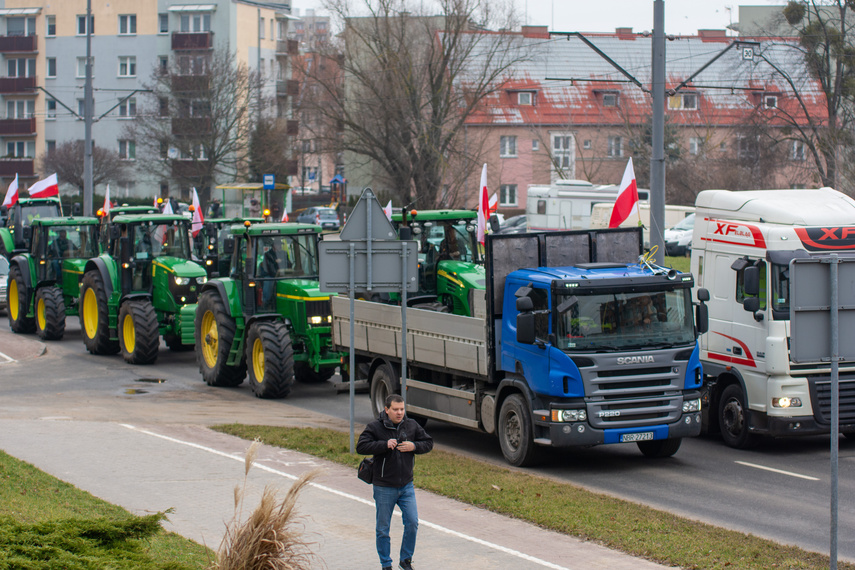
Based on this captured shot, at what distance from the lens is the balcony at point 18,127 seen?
257 ft

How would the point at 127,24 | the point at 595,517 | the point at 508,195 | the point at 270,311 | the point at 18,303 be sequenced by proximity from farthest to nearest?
the point at 127,24 < the point at 508,195 < the point at 18,303 < the point at 270,311 < the point at 595,517

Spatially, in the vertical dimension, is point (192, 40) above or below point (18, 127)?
above

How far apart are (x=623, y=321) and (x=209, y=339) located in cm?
906

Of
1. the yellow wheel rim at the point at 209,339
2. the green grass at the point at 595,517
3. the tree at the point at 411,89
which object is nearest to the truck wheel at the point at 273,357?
the yellow wheel rim at the point at 209,339

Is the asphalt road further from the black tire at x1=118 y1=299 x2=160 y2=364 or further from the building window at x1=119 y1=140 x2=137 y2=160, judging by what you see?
the building window at x1=119 y1=140 x2=137 y2=160

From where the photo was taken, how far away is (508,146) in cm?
7038

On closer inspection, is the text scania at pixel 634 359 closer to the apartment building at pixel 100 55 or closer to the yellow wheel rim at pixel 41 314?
the yellow wheel rim at pixel 41 314

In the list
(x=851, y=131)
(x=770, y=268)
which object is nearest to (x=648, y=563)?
(x=770, y=268)

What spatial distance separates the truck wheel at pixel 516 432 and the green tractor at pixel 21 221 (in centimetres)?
2007

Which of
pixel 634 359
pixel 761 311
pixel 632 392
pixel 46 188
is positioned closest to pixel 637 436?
pixel 632 392

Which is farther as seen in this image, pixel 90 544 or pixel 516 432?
pixel 516 432

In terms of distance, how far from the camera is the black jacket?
7.99 metres

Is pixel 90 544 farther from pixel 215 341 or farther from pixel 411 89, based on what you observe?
pixel 411 89

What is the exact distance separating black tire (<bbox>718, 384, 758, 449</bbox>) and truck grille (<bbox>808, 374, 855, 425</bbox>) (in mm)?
820
